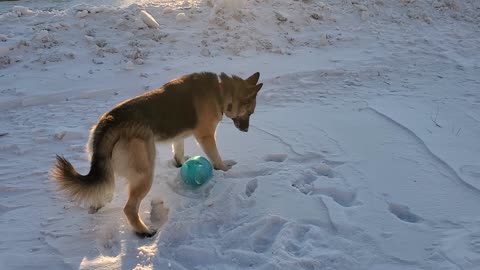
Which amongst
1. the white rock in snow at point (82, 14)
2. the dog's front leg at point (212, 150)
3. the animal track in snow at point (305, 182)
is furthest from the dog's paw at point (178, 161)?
the white rock in snow at point (82, 14)

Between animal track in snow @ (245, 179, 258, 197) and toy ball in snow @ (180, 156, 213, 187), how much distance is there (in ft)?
1.40

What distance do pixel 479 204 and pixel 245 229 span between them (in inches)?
93.1

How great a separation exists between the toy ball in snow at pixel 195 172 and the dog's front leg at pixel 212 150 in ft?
→ 0.72

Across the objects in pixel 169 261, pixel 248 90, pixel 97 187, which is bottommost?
pixel 169 261

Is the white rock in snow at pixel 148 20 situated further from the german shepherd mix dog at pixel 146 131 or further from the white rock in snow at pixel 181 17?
the german shepherd mix dog at pixel 146 131

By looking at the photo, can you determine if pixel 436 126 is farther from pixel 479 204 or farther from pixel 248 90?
pixel 248 90

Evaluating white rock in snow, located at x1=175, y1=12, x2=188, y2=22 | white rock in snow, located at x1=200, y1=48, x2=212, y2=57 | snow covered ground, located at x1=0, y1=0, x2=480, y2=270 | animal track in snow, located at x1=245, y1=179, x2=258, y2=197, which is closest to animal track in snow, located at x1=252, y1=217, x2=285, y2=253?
snow covered ground, located at x1=0, y1=0, x2=480, y2=270

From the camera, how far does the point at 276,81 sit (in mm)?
7734

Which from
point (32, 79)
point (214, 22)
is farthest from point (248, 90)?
point (214, 22)

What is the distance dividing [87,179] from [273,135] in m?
2.83

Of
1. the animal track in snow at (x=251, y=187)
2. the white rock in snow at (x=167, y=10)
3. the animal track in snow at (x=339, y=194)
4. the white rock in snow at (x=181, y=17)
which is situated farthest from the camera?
the white rock in snow at (x=167, y=10)

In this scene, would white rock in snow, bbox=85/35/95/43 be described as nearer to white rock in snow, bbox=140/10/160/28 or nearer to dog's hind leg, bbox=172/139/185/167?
white rock in snow, bbox=140/10/160/28

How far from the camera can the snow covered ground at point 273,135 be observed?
3.81 meters

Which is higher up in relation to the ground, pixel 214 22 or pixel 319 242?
pixel 214 22
